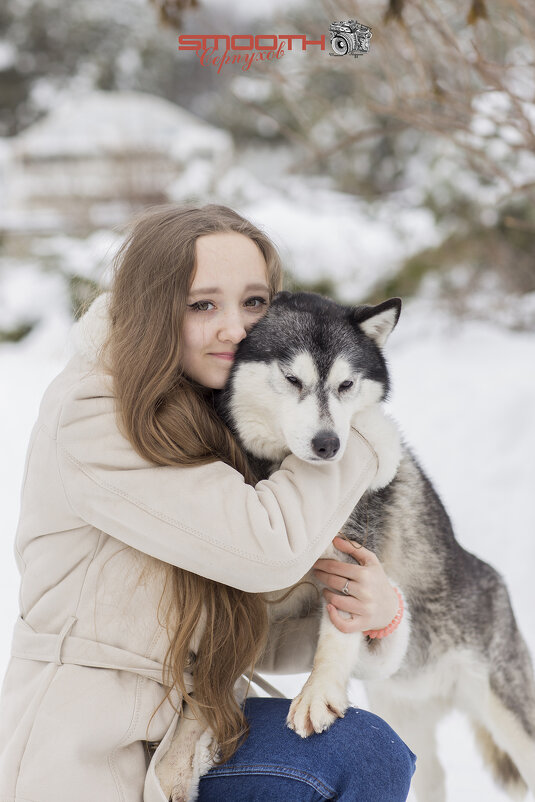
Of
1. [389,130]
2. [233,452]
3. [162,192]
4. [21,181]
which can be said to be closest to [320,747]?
[233,452]

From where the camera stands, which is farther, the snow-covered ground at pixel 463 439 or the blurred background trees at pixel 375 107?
the snow-covered ground at pixel 463 439

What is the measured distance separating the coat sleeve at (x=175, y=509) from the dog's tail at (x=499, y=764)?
134 cm

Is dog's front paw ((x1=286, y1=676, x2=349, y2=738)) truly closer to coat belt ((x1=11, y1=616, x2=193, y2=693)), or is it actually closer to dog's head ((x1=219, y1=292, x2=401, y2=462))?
coat belt ((x1=11, y1=616, x2=193, y2=693))

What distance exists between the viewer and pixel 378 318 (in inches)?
80.3

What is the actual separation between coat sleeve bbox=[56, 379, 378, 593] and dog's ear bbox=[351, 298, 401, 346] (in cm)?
63

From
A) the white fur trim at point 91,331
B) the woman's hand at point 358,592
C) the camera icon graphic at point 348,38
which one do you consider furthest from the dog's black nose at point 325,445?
the camera icon graphic at point 348,38

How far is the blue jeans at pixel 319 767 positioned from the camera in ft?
5.27

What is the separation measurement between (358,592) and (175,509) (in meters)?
0.57

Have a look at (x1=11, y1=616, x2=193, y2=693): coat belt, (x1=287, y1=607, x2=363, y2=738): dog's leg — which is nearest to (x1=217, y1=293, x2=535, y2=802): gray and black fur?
(x1=287, y1=607, x2=363, y2=738): dog's leg

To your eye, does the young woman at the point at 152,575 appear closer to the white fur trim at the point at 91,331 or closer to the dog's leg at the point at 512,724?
the white fur trim at the point at 91,331

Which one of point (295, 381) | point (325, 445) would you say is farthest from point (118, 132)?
point (325, 445)

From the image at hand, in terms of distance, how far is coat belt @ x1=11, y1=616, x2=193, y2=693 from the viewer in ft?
5.20

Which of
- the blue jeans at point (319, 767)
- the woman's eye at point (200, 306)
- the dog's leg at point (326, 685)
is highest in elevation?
the woman's eye at point (200, 306)

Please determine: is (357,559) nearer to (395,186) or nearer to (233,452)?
(233,452)
